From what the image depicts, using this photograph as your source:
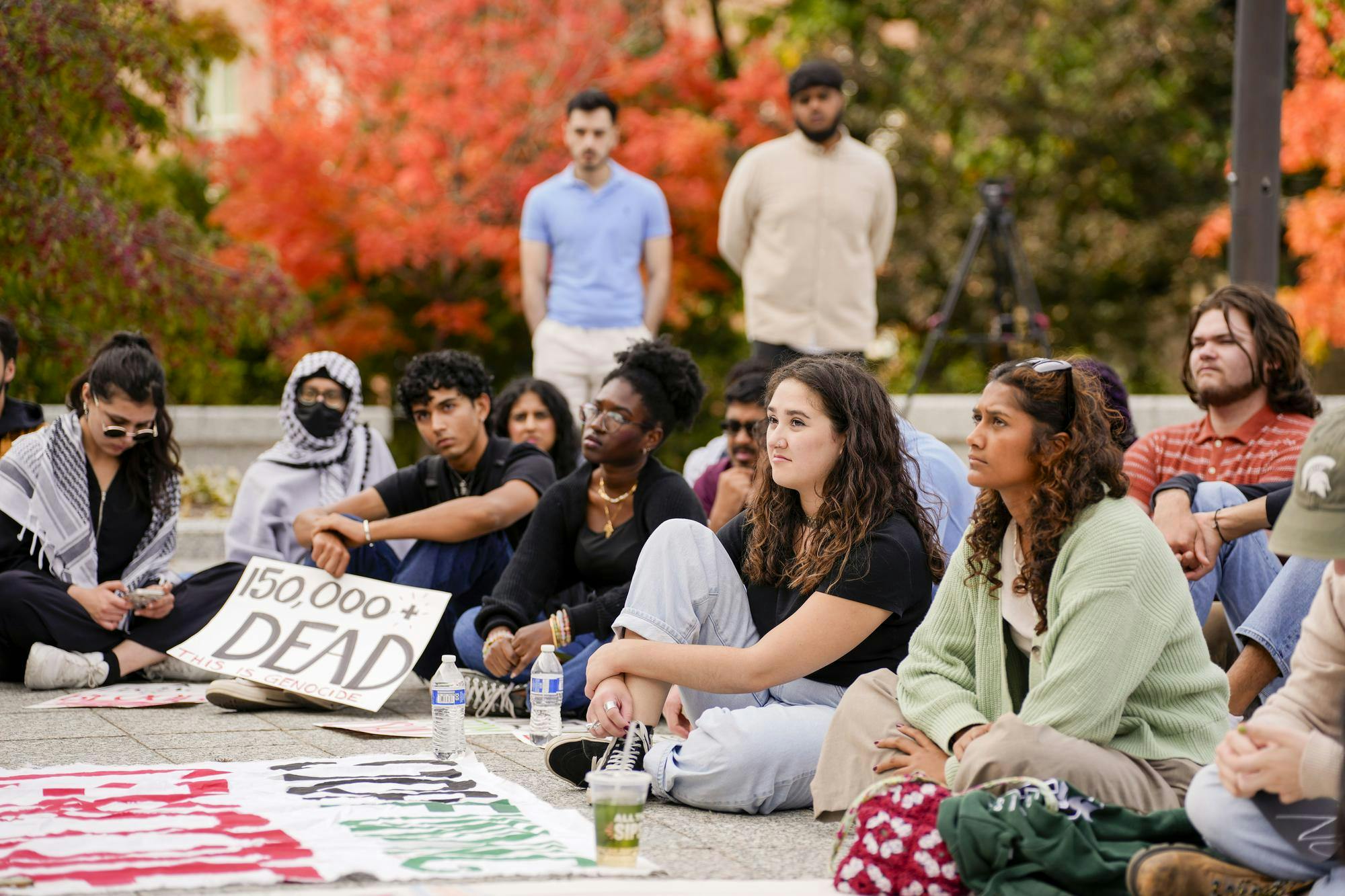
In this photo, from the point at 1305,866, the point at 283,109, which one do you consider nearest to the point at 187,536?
the point at 283,109

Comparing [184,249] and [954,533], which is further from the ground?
[184,249]

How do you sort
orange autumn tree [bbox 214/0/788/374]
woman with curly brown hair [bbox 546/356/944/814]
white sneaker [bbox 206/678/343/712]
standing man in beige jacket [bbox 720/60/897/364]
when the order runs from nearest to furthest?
woman with curly brown hair [bbox 546/356/944/814], white sneaker [bbox 206/678/343/712], standing man in beige jacket [bbox 720/60/897/364], orange autumn tree [bbox 214/0/788/374]

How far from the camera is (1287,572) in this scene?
4.09m

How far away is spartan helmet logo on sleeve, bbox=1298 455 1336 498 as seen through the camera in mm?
2994

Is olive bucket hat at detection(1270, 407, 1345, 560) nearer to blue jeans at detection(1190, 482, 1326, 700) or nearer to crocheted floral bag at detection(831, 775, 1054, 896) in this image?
crocheted floral bag at detection(831, 775, 1054, 896)

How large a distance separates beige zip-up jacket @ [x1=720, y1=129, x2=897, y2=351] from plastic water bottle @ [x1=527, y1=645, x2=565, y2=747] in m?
3.68

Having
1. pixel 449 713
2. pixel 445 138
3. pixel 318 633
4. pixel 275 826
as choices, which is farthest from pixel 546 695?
pixel 445 138

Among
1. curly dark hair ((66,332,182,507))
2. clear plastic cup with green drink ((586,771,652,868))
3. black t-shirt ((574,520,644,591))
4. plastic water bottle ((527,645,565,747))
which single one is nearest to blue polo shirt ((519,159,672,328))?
curly dark hair ((66,332,182,507))

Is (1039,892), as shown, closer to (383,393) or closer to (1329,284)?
(1329,284)

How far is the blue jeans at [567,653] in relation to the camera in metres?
5.34

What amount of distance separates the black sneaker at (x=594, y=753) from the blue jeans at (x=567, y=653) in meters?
0.94

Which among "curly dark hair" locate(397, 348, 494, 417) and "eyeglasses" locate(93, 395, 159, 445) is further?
"curly dark hair" locate(397, 348, 494, 417)

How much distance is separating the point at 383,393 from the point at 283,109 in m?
3.75

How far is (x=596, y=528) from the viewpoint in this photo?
547 cm
